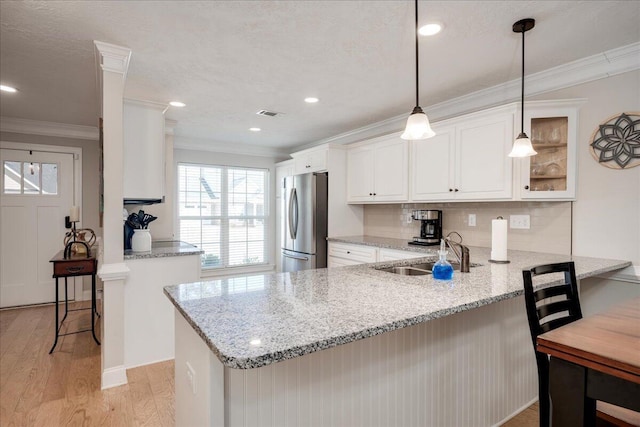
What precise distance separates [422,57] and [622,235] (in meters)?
1.90

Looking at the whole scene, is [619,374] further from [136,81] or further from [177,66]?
[136,81]

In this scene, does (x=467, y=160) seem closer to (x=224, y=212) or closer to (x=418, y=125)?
(x=418, y=125)

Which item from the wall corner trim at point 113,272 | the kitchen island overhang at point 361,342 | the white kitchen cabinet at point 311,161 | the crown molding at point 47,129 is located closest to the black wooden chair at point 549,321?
the kitchen island overhang at point 361,342

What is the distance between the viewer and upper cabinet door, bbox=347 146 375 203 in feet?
13.3

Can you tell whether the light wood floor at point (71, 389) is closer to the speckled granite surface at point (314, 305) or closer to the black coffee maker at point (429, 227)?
the speckled granite surface at point (314, 305)

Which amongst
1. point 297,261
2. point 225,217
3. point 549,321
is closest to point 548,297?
point 549,321

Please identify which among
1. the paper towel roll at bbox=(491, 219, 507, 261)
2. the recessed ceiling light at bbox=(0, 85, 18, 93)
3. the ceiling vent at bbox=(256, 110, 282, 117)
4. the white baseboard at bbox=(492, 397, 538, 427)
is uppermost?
the recessed ceiling light at bbox=(0, 85, 18, 93)

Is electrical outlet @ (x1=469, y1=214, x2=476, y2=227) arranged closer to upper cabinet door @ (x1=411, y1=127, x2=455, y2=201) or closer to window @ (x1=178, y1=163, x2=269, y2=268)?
upper cabinet door @ (x1=411, y1=127, x2=455, y2=201)

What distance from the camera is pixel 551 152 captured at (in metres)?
2.68

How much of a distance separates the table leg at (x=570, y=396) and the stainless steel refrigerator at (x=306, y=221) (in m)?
3.34

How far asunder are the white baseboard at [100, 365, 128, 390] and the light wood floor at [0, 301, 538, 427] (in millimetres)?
41

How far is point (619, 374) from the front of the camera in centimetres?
91


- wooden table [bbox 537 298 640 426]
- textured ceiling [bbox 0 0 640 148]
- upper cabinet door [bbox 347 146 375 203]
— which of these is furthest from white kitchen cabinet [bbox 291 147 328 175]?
wooden table [bbox 537 298 640 426]

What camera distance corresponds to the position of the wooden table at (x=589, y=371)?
0.92 meters
